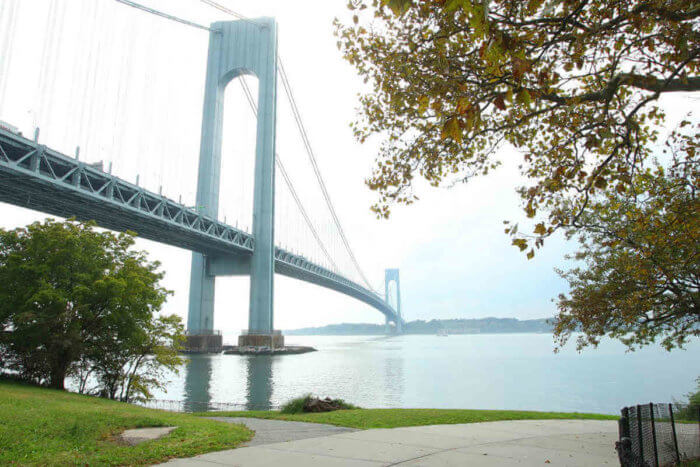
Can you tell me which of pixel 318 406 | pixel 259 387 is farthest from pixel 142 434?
pixel 259 387

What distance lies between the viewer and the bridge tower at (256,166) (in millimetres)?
55969

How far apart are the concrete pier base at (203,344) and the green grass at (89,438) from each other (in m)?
51.3

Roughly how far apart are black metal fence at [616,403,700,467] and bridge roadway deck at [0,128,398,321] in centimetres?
2710

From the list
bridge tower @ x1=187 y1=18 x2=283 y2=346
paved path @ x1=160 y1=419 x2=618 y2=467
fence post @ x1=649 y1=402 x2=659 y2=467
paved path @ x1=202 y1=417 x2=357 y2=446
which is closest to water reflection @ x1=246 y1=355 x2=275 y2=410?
paved path @ x1=202 y1=417 x2=357 y2=446

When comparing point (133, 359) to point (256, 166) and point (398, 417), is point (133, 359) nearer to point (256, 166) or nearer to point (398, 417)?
point (398, 417)

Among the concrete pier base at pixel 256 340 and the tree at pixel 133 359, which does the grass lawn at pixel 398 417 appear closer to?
the tree at pixel 133 359

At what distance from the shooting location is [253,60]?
62.7 m

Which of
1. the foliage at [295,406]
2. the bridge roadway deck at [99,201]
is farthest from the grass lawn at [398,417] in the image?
the bridge roadway deck at [99,201]

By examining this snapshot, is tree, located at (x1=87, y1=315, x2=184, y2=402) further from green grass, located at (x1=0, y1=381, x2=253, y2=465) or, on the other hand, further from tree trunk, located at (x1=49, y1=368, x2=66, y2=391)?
green grass, located at (x1=0, y1=381, x2=253, y2=465)

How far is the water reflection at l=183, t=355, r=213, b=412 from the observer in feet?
60.6

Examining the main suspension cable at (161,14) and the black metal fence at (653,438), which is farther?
the main suspension cable at (161,14)

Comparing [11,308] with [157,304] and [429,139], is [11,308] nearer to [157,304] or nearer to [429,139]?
[157,304]

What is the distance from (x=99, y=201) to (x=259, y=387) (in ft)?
62.5

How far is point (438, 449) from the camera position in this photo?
20.9ft
